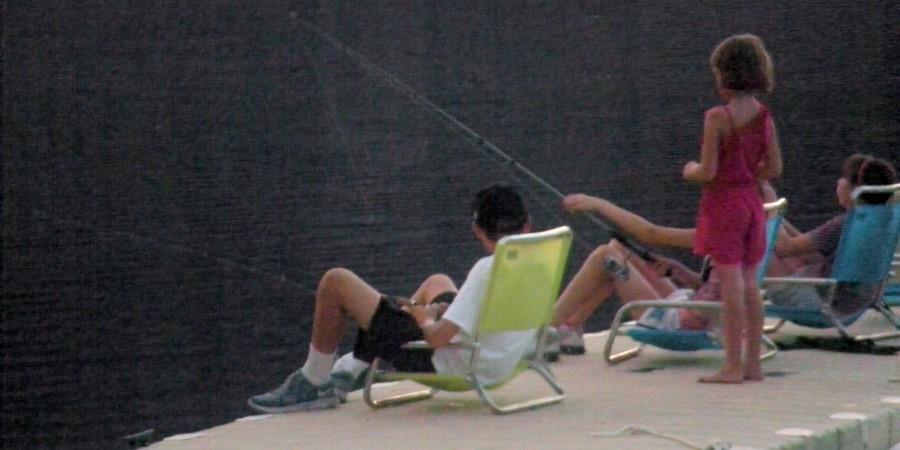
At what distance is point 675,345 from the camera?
22.0ft

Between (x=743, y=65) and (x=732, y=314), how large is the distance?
0.88 meters

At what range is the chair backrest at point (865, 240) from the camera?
284 inches

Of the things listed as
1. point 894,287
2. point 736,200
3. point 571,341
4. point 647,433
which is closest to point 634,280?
point 571,341

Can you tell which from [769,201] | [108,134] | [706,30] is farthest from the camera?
[108,134]

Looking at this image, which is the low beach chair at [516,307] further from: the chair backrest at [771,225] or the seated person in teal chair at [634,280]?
the chair backrest at [771,225]

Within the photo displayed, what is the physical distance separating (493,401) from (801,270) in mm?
2113

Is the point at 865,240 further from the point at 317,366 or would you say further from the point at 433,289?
the point at 317,366

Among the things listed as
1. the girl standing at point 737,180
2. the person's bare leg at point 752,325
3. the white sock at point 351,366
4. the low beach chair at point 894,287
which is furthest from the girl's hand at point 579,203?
the low beach chair at point 894,287

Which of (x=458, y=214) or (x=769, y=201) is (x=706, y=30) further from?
(x=769, y=201)

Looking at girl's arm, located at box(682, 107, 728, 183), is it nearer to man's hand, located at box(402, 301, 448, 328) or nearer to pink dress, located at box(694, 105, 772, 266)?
pink dress, located at box(694, 105, 772, 266)

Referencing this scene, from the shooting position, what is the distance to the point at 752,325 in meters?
6.35

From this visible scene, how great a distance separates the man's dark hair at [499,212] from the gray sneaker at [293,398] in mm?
776

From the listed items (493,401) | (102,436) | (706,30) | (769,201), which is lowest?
(102,436)

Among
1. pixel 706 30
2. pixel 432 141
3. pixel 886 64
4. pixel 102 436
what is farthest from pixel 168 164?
pixel 102 436
